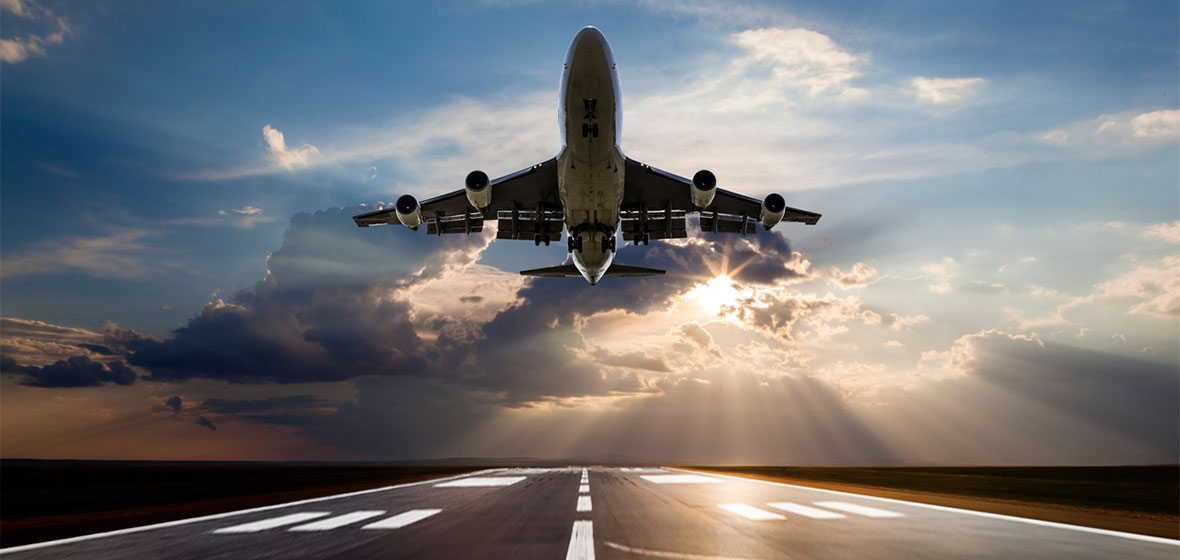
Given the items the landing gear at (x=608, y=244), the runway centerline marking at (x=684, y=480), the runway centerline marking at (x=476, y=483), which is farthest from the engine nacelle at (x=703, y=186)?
the runway centerline marking at (x=476, y=483)

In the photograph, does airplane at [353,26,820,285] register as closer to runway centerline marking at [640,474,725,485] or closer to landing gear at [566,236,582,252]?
landing gear at [566,236,582,252]

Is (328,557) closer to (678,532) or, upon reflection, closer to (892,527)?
(678,532)

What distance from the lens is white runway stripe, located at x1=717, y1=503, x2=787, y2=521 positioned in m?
12.3

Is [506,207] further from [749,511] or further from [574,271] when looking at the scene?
[749,511]

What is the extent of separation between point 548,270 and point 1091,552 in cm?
2809

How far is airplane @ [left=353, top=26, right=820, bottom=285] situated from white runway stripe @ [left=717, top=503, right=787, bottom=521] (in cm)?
1354

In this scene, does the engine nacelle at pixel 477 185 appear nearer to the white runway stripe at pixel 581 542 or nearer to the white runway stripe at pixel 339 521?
the white runway stripe at pixel 339 521

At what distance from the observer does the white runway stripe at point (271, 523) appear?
36.7ft

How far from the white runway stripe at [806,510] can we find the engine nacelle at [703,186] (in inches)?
543

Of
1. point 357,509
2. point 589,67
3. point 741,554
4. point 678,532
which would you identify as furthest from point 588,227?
point 741,554

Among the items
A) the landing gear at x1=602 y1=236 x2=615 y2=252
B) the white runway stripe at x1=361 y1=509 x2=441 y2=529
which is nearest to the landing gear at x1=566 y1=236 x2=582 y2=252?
the landing gear at x1=602 y1=236 x2=615 y2=252

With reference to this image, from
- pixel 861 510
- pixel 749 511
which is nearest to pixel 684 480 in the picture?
pixel 861 510

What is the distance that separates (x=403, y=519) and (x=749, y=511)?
7.58 meters

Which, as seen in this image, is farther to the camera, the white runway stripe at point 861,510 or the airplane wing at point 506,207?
the airplane wing at point 506,207
